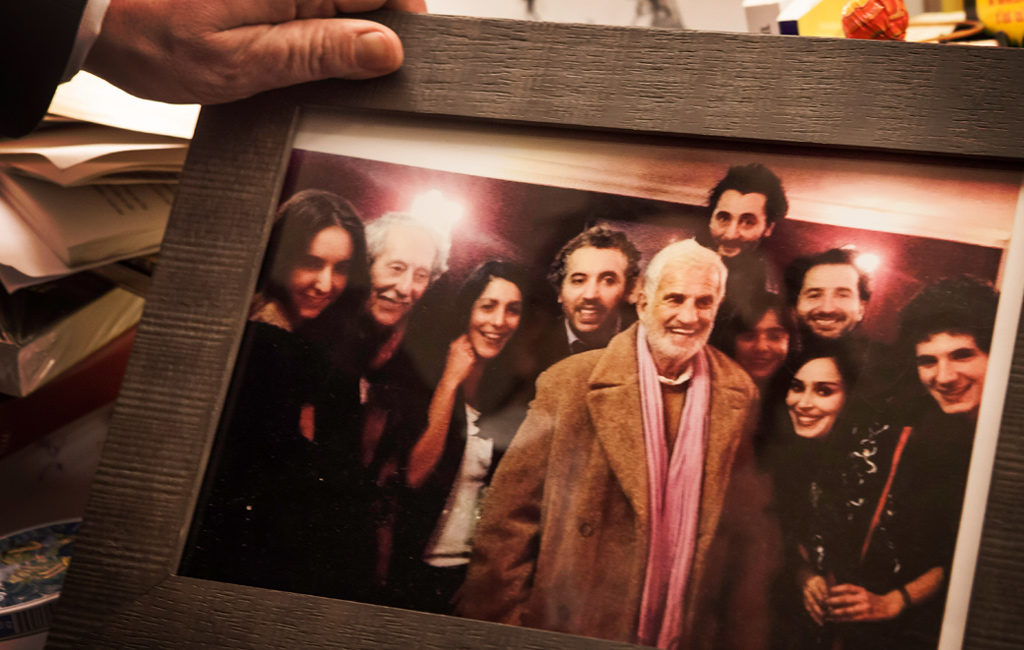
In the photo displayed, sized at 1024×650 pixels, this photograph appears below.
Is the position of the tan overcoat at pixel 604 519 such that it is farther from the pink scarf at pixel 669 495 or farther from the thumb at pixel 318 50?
the thumb at pixel 318 50

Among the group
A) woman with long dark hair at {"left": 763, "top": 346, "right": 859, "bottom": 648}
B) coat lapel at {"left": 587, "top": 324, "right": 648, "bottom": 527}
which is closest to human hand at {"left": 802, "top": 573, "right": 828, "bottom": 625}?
woman with long dark hair at {"left": 763, "top": 346, "right": 859, "bottom": 648}

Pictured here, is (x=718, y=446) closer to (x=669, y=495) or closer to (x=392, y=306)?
(x=669, y=495)

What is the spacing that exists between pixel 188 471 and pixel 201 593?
3.4 inches

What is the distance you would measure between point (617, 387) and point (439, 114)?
25cm

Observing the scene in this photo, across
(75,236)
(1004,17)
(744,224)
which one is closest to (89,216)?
(75,236)

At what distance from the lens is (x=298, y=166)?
Answer: 608 mm

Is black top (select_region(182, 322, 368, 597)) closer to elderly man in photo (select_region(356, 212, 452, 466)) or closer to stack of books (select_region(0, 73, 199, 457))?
elderly man in photo (select_region(356, 212, 452, 466))

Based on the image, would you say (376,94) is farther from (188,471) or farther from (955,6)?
(955,6)

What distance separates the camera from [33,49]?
64cm

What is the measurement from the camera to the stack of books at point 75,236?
74 cm

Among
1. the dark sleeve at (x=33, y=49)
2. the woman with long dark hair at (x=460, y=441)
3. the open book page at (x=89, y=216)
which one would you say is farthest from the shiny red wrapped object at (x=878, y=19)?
the open book page at (x=89, y=216)

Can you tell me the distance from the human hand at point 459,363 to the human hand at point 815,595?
28 cm

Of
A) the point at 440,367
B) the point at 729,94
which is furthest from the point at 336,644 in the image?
the point at 729,94

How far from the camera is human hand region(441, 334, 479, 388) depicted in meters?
0.57
